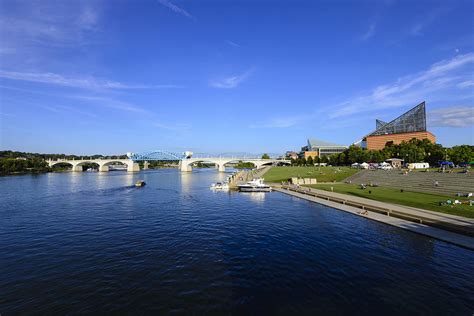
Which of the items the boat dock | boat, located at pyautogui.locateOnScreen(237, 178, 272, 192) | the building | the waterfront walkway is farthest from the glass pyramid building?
the waterfront walkway

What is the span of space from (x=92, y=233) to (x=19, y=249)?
20.4ft

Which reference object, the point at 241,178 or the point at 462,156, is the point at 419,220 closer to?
the point at 241,178

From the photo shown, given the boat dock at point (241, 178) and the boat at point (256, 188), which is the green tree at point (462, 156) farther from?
the boat at point (256, 188)

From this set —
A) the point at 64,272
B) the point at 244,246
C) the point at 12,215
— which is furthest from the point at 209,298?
the point at 12,215

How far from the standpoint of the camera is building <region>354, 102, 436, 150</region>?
16375cm

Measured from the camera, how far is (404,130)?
570 feet

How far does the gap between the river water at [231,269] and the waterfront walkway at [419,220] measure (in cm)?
126

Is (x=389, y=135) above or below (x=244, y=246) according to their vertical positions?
above

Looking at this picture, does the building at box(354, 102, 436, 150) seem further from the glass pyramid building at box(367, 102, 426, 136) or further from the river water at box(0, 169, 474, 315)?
the river water at box(0, 169, 474, 315)

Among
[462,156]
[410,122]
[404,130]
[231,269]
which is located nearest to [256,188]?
[231,269]

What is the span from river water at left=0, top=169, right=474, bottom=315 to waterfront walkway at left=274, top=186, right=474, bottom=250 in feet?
4.13

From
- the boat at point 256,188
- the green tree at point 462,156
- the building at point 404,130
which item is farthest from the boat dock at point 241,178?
the building at point 404,130

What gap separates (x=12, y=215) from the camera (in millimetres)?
38562

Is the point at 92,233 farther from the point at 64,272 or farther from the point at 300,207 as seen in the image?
the point at 300,207
